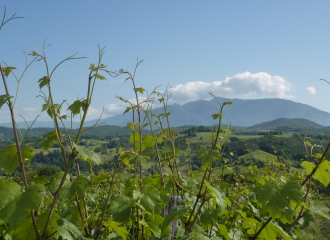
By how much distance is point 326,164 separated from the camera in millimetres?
1625

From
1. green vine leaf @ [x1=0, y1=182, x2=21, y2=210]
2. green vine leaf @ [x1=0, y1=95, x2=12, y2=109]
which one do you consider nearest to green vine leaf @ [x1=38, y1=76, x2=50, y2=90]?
green vine leaf @ [x1=0, y1=95, x2=12, y2=109]

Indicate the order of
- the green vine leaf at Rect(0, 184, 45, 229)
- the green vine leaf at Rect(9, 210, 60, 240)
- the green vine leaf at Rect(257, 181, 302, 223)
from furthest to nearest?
the green vine leaf at Rect(257, 181, 302, 223), the green vine leaf at Rect(9, 210, 60, 240), the green vine leaf at Rect(0, 184, 45, 229)

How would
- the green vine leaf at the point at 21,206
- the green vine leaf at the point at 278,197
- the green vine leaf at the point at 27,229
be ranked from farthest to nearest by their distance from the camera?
the green vine leaf at the point at 278,197 → the green vine leaf at the point at 27,229 → the green vine leaf at the point at 21,206

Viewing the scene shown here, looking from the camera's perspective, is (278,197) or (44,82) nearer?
(44,82)

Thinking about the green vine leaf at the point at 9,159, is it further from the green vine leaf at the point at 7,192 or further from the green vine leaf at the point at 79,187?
the green vine leaf at the point at 79,187

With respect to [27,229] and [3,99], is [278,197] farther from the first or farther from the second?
[3,99]

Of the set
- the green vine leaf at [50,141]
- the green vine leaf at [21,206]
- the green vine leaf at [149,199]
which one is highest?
the green vine leaf at [50,141]

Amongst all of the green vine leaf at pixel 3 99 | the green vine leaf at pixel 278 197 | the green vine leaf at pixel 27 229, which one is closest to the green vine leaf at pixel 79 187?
the green vine leaf at pixel 27 229

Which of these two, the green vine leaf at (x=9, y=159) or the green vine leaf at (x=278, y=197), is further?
the green vine leaf at (x=278, y=197)

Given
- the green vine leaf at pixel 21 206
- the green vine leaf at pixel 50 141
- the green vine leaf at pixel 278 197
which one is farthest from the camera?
the green vine leaf at pixel 278 197

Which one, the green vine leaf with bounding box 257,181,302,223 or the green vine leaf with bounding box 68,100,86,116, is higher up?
the green vine leaf with bounding box 68,100,86,116

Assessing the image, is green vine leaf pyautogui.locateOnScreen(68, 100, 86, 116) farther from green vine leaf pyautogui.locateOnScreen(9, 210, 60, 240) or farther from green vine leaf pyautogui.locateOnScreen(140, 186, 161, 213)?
green vine leaf pyautogui.locateOnScreen(140, 186, 161, 213)

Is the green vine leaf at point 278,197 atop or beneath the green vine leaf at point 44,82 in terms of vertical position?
beneath

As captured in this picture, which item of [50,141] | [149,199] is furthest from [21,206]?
[149,199]
